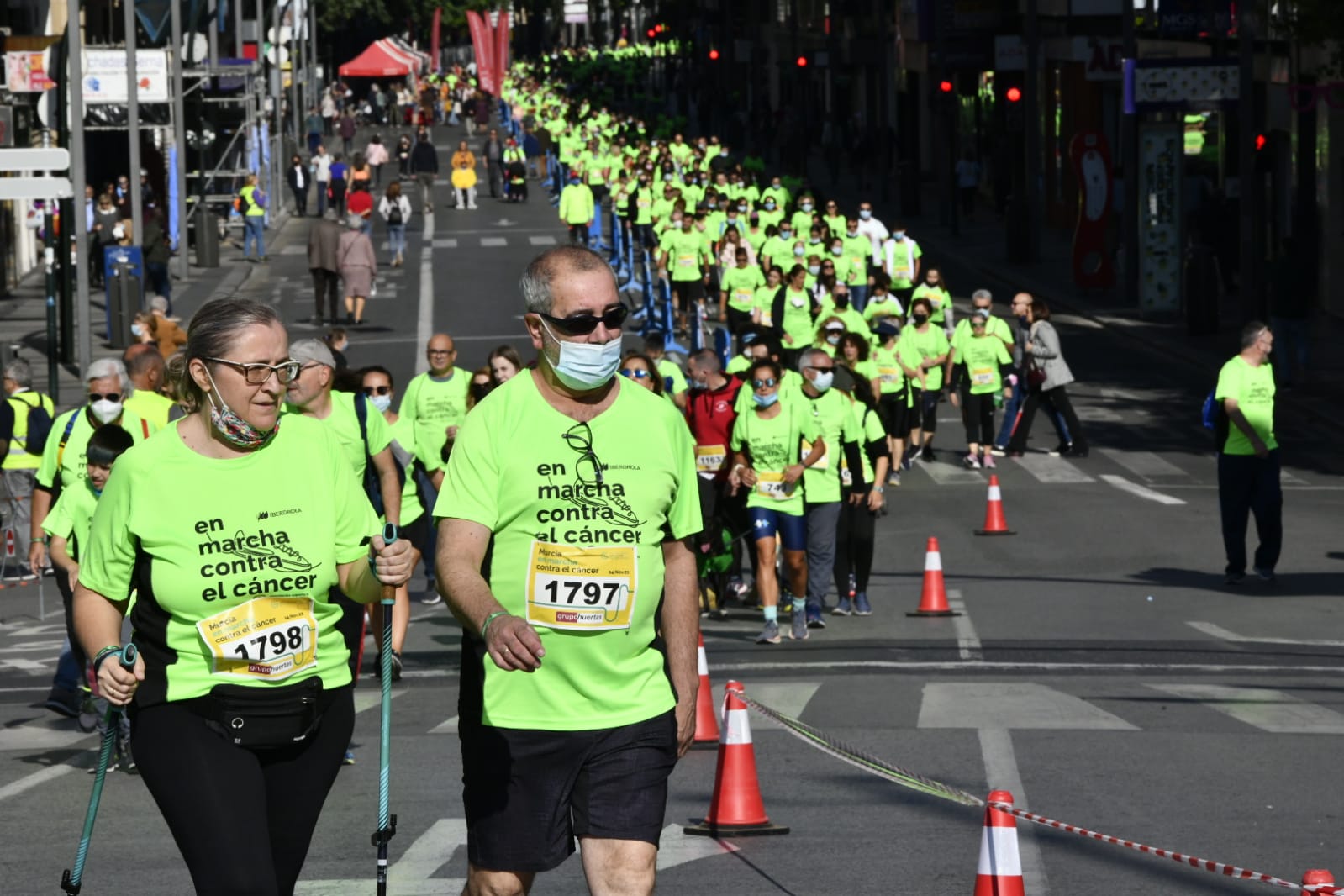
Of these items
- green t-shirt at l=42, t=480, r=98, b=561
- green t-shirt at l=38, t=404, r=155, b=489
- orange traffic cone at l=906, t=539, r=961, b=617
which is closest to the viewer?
green t-shirt at l=42, t=480, r=98, b=561

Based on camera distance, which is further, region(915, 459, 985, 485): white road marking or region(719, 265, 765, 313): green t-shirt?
region(719, 265, 765, 313): green t-shirt

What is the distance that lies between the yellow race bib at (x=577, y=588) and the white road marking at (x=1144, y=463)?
18.2m

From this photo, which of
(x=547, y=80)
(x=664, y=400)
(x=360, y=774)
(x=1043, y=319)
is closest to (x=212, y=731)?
(x=664, y=400)

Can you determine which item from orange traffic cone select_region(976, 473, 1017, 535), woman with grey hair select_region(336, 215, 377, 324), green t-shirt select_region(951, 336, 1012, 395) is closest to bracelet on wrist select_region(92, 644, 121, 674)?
orange traffic cone select_region(976, 473, 1017, 535)

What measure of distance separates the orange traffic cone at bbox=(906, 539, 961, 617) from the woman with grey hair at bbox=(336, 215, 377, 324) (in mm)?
20234

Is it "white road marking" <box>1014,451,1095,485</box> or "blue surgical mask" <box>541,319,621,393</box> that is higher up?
"blue surgical mask" <box>541,319,621,393</box>

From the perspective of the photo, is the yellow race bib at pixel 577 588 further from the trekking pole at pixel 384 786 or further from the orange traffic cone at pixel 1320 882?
the orange traffic cone at pixel 1320 882

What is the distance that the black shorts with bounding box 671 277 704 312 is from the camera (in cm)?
3344

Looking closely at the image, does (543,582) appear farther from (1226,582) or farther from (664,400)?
(1226,582)

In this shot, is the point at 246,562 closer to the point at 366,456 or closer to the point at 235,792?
the point at 235,792

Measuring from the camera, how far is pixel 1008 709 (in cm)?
1195

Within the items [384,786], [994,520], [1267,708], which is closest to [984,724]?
[1267,708]

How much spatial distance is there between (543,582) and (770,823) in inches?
152

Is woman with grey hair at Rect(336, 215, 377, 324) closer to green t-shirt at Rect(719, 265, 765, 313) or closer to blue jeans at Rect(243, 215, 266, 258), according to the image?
green t-shirt at Rect(719, 265, 765, 313)
